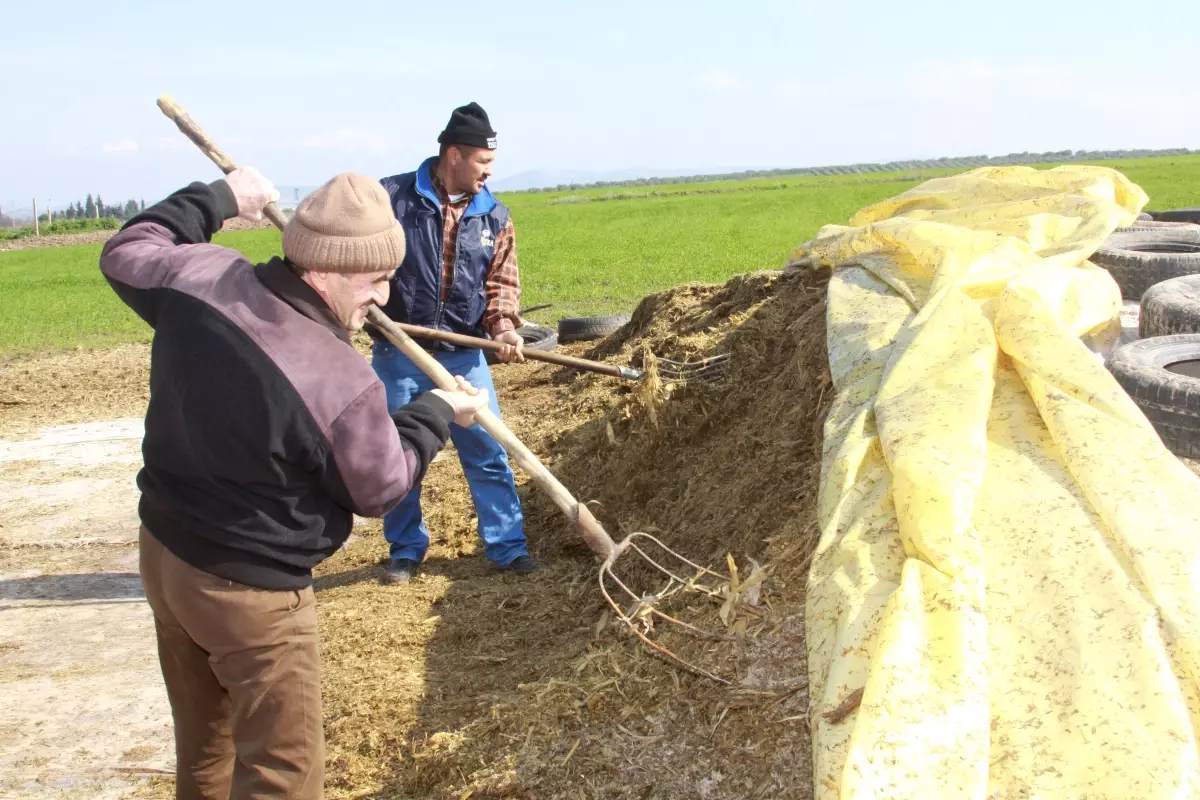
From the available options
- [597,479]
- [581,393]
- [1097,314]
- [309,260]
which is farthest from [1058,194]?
[309,260]

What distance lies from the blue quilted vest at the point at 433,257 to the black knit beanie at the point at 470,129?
11.3 inches

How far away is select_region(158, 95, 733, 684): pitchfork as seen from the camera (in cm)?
341

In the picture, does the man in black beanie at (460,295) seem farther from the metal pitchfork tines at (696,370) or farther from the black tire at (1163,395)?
the black tire at (1163,395)

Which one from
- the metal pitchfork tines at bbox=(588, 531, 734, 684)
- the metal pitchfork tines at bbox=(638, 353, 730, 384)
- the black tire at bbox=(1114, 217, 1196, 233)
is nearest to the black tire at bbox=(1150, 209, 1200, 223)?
the black tire at bbox=(1114, 217, 1196, 233)

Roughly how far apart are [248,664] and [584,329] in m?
8.36

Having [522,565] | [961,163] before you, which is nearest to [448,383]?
[522,565]

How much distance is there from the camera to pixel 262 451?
2.38 metres

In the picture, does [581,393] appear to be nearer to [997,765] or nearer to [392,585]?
[392,585]

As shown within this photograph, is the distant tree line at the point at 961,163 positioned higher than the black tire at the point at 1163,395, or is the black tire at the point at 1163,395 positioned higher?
the distant tree line at the point at 961,163

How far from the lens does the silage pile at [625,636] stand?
125 inches

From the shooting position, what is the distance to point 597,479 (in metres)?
6.22

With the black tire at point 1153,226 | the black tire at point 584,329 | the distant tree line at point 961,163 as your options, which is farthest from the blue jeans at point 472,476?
the distant tree line at point 961,163

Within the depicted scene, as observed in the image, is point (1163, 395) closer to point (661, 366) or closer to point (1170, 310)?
point (1170, 310)

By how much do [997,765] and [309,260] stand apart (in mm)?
2072
